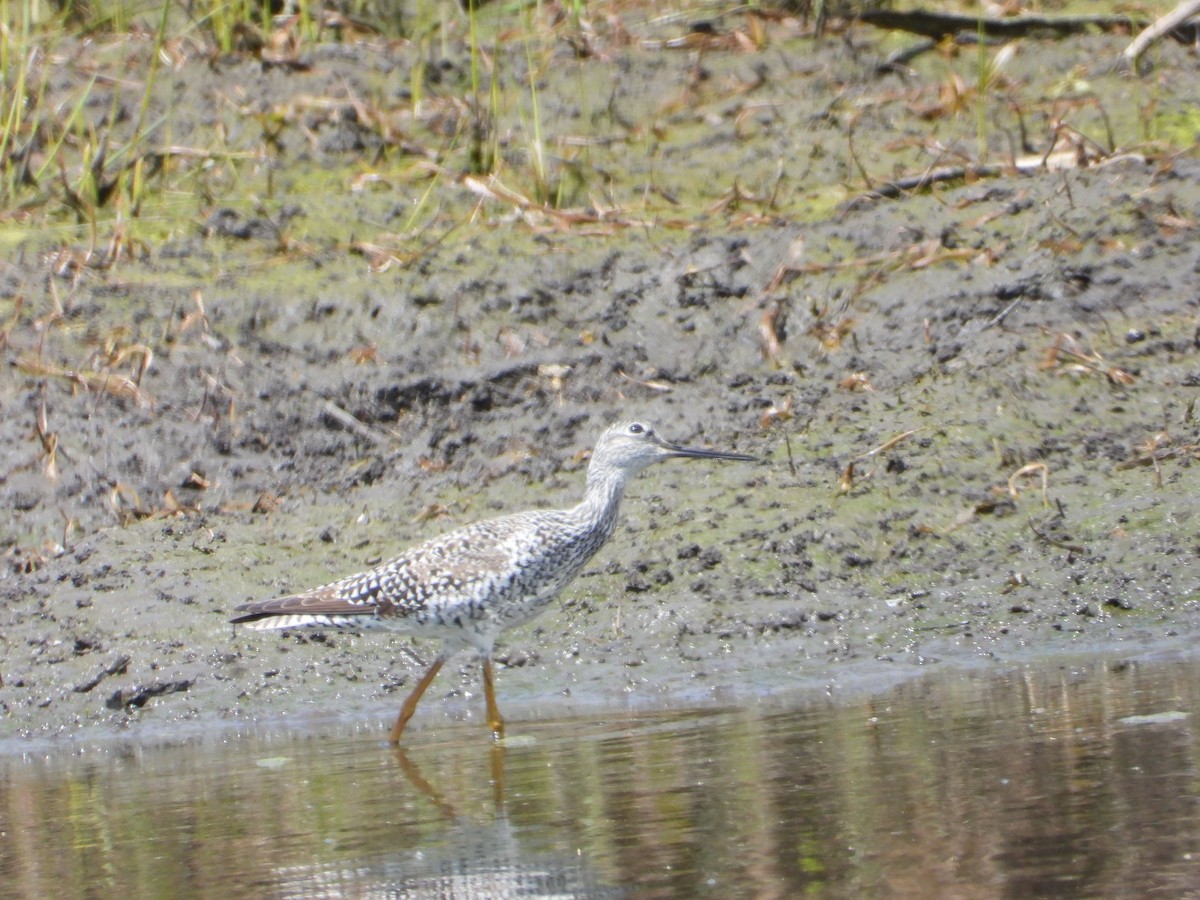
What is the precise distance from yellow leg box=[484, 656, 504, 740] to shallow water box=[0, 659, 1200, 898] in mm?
83

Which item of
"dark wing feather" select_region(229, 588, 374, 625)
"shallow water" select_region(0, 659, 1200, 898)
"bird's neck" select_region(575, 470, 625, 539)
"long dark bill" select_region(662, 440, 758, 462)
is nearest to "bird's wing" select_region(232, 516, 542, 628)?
"dark wing feather" select_region(229, 588, 374, 625)

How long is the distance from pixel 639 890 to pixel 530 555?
326 cm

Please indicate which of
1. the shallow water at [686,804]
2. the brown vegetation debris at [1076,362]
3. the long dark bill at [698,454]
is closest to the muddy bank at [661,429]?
the brown vegetation debris at [1076,362]

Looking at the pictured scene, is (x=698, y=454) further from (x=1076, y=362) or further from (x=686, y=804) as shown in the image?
(x=686, y=804)

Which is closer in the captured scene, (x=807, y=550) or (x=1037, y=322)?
(x=807, y=550)

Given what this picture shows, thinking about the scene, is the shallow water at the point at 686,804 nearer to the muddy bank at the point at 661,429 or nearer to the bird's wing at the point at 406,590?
the bird's wing at the point at 406,590

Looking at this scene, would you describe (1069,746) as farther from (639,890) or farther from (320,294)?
(320,294)

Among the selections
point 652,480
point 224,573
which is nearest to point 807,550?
point 652,480

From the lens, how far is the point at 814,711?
6.88m

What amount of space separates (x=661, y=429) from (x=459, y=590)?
2.19m

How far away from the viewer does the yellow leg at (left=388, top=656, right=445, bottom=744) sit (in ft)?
23.6

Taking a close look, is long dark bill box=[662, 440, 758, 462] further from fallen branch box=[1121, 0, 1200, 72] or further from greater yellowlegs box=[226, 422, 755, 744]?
fallen branch box=[1121, 0, 1200, 72]

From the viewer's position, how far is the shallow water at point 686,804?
457cm

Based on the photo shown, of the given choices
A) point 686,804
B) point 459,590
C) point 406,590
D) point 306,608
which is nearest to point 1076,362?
point 459,590
